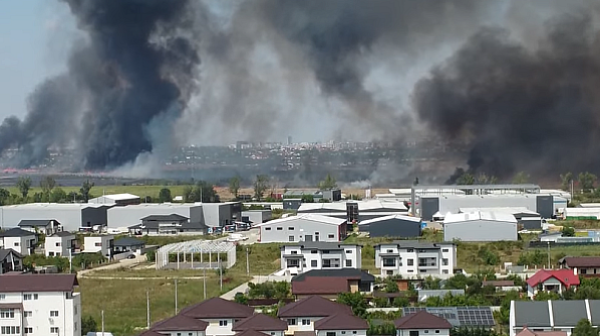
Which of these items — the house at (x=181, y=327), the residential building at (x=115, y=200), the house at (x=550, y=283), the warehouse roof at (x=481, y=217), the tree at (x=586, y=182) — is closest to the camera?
the house at (x=181, y=327)

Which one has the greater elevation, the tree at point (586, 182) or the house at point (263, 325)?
the tree at point (586, 182)

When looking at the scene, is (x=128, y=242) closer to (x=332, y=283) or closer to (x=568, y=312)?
(x=332, y=283)

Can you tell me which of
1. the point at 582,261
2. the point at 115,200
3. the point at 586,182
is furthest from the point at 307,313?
the point at 586,182

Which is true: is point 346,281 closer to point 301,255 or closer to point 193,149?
point 301,255

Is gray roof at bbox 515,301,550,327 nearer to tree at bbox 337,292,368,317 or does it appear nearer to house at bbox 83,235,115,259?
tree at bbox 337,292,368,317

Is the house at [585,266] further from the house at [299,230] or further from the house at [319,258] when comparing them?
the house at [299,230]

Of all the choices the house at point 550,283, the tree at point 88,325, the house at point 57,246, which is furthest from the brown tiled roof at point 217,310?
the house at point 57,246

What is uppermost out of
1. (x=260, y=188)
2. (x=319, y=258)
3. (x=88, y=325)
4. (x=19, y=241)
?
(x=260, y=188)
